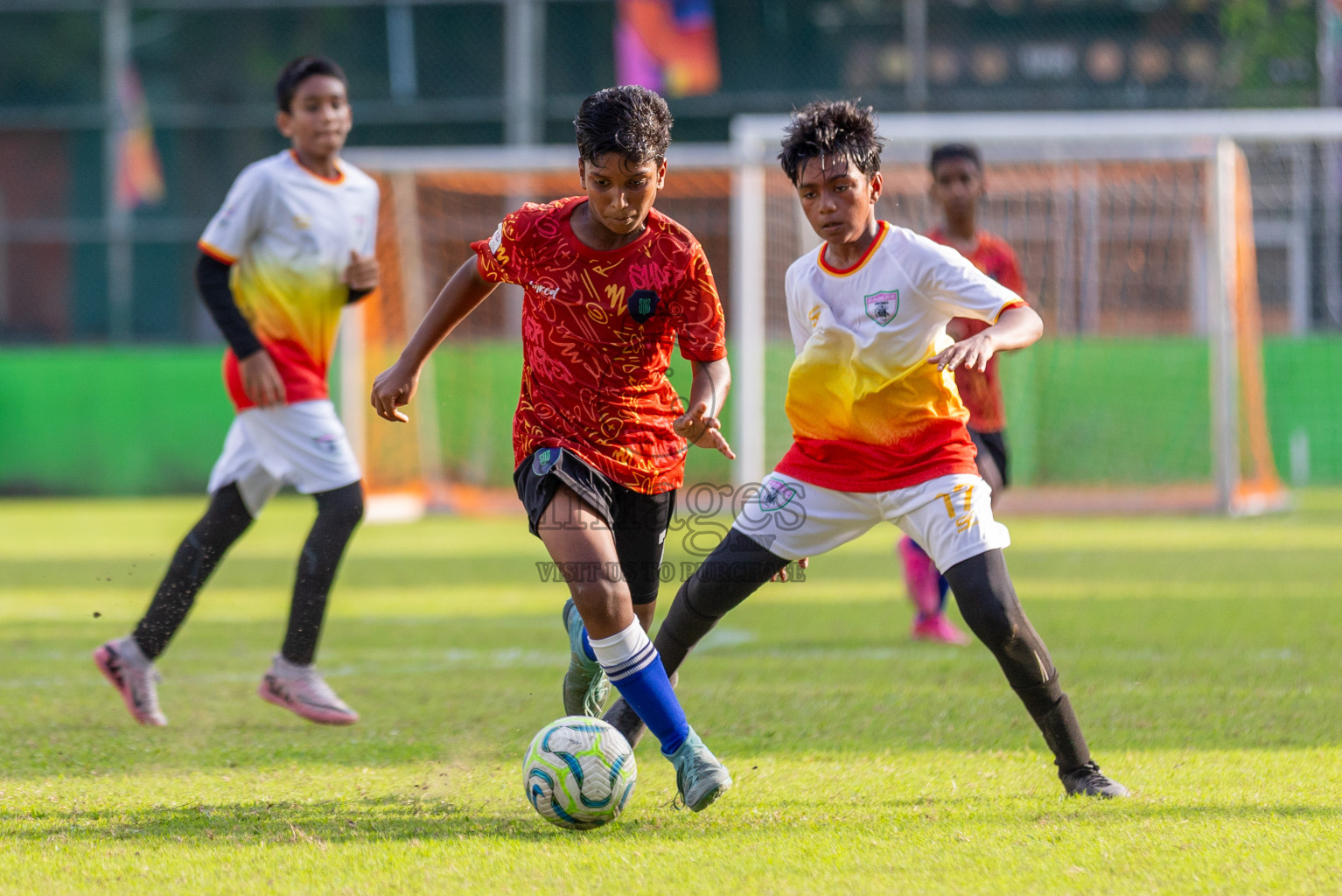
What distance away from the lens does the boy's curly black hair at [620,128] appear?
135 inches

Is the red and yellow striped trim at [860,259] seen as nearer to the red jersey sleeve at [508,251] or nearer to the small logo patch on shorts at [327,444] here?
the red jersey sleeve at [508,251]

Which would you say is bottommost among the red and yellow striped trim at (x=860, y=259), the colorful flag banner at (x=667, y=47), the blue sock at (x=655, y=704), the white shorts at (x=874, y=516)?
the blue sock at (x=655, y=704)

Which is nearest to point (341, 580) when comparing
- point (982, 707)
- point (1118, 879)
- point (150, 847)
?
point (982, 707)

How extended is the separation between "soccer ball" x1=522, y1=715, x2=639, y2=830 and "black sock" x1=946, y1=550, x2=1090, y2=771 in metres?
0.87

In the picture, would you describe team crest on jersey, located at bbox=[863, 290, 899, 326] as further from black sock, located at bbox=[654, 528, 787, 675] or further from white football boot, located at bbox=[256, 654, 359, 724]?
white football boot, located at bbox=[256, 654, 359, 724]

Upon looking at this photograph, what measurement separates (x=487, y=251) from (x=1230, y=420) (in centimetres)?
1039

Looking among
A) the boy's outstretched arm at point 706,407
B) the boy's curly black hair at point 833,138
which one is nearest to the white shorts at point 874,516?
the boy's outstretched arm at point 706,407

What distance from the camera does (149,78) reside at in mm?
21734

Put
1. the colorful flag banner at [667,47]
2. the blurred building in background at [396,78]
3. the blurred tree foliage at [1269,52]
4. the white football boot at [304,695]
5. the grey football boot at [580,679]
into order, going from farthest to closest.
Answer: the colorful flag banner at [667,47] → the blurred building in background at [396,78] → the blurred tree foliage at [1269,52] → the white football boot at [304,695] → the grey football boot at [580,679]

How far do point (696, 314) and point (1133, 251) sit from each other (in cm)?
1262

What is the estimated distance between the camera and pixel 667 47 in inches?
813

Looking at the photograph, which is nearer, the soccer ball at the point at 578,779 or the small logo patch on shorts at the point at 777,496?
the soccer ball at the point at 578,779

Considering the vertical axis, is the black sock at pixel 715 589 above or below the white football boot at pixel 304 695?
above

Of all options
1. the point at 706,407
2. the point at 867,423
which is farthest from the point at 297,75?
the point at 867,423
